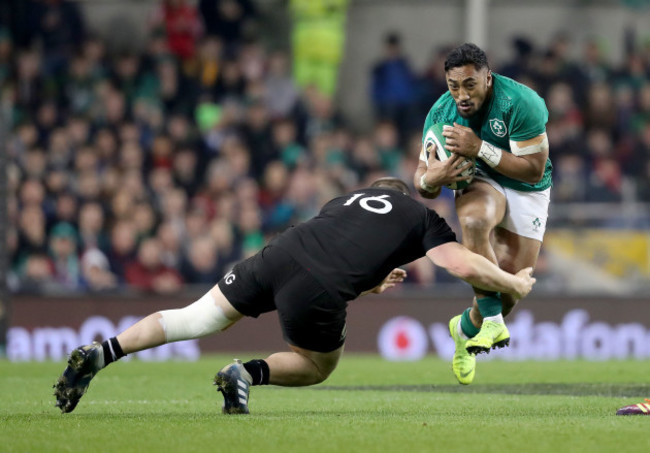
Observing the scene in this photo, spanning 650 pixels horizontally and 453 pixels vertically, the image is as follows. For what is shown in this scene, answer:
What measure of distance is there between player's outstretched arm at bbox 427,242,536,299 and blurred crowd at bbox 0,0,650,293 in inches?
312

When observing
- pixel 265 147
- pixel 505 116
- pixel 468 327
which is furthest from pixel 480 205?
pixel 265 147

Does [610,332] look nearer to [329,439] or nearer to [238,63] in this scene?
[238,63]

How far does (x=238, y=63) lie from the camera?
1822cm

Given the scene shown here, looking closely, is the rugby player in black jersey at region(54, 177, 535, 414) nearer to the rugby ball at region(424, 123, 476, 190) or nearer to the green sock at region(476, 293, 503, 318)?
the rugby ball at region(424, 123, 476, 190)

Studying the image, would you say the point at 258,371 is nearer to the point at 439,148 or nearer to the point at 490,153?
the point at 439,148

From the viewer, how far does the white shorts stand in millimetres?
8570

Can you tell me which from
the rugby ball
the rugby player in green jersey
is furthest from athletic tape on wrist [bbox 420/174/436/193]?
the rugby ball

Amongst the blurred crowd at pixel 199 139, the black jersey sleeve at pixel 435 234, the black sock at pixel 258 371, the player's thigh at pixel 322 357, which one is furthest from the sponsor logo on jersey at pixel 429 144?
the blurred crowd at pixel 199 139

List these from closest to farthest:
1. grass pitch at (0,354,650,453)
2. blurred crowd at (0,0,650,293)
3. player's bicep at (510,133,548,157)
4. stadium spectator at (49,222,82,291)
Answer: grass pitch at (0,354,650,453)
player's bicep at (510,133,548,157)
stadium spectator at (49,222,82,291)
blurred crowd at (0,0,650,293)

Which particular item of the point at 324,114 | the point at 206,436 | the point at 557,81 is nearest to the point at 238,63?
the point at 324,114

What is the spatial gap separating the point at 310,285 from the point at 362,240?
1.37 feet

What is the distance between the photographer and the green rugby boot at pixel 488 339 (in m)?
7.80

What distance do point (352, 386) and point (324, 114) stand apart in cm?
813

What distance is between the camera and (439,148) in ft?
27.1
